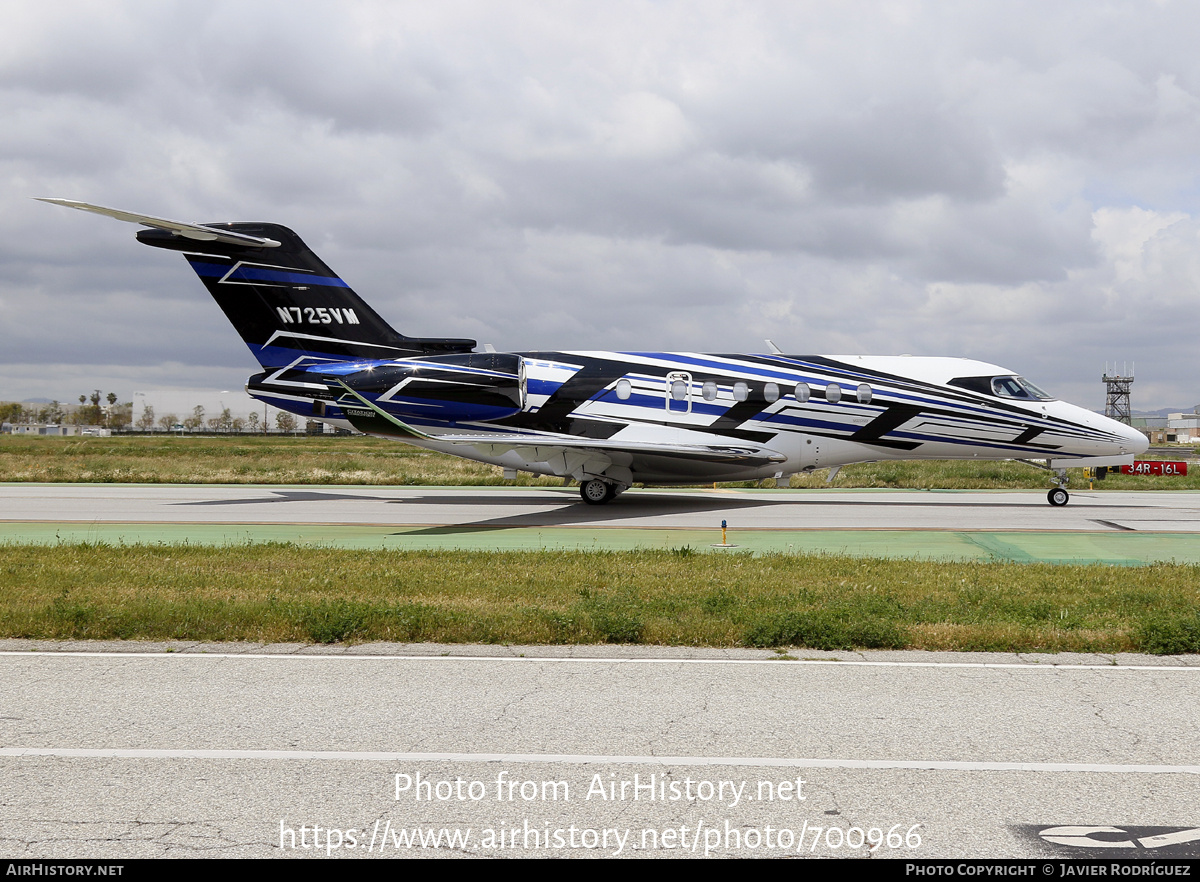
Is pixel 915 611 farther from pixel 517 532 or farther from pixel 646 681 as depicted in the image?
pixel 517 532

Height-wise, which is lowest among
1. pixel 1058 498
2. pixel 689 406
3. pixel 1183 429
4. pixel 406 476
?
pixel 1058 498

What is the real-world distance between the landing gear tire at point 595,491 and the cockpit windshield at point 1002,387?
914 centimetres

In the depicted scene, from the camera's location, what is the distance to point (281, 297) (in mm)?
24312

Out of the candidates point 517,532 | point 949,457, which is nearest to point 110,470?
point 517,532

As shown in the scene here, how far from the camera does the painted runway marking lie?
5.12 m

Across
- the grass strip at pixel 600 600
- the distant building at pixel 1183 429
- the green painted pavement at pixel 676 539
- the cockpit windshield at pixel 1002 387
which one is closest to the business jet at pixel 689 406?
the cockpit windshield at pixel 1002 387

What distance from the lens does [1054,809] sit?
4.52 meters

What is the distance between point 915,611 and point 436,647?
4919mm

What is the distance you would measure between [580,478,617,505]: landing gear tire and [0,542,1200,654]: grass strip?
32.4 ft

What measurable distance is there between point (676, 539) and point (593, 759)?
12250 millimetres

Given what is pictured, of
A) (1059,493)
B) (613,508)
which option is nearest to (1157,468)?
(1059,493)

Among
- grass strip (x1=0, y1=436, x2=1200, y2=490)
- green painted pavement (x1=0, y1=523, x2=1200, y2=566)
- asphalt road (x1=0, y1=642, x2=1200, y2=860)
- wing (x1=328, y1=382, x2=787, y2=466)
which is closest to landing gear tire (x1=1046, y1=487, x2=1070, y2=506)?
green painted pavement (x1=0, y1=523, x2=1200, y2=566)

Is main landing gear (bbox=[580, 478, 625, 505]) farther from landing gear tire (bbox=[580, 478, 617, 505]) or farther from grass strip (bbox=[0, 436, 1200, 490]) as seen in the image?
grass strip (bbox=[0, 436, 1200, 490])

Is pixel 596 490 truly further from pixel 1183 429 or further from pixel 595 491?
pixel 1183 429
